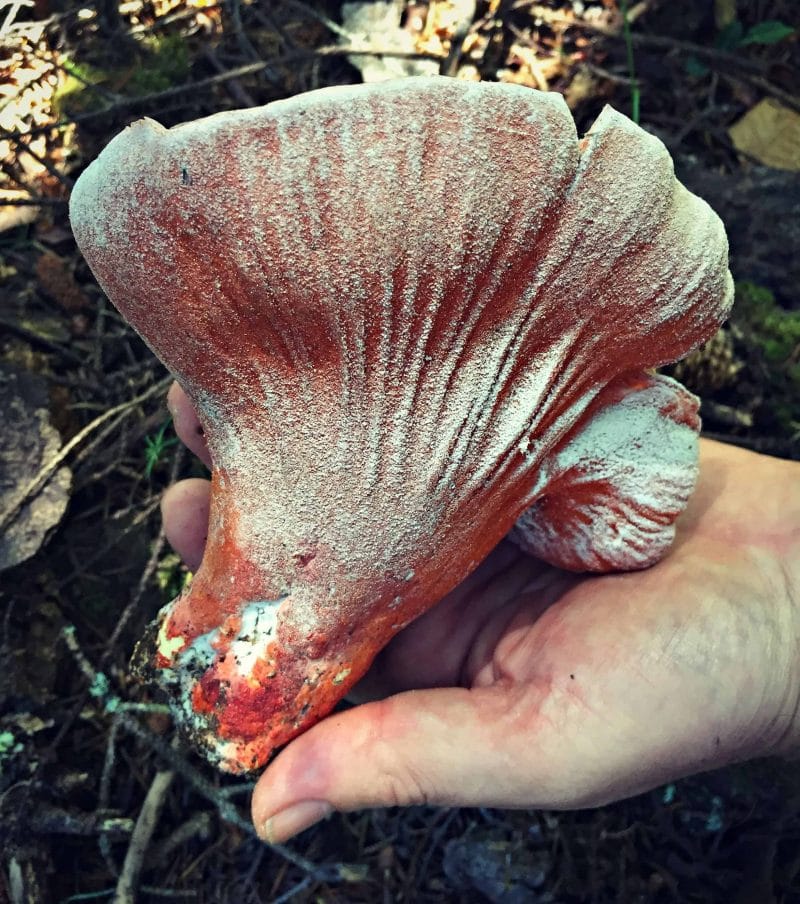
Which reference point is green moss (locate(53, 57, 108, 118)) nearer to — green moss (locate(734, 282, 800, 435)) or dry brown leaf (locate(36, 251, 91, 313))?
dry brown leaf (locate(36, 251, 91, 313))

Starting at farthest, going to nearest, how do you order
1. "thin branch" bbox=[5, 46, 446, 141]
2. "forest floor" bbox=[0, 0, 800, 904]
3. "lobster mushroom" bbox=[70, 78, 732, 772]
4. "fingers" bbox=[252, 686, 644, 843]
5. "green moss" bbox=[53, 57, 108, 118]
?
"green moss" bbox=[53, 57, 108, 118] < "thin branch" bbox=[5, 46, 446, 141] < "forest floor" bbox=[0, 0, 800, 904] < "fingers" bbox=[252, 686, 644, 843] < "lobster mushroom" bbox=[70, 78, 732, 772]

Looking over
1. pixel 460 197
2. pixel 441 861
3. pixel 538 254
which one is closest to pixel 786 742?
pixel 441 861

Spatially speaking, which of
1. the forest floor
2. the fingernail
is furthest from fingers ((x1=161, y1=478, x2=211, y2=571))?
the fingernail

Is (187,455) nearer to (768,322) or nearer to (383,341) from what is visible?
(383,341)

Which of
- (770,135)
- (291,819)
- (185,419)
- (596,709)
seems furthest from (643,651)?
(770,135)

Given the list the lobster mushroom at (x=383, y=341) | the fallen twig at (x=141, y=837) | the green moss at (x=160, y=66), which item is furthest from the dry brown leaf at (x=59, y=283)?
the fallen twig at (x=141, y=837)

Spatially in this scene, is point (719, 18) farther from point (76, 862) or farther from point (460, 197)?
point (76, 862)

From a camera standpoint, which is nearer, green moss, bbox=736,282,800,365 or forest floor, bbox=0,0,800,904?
forest floor, bbox=0,0,800,904
